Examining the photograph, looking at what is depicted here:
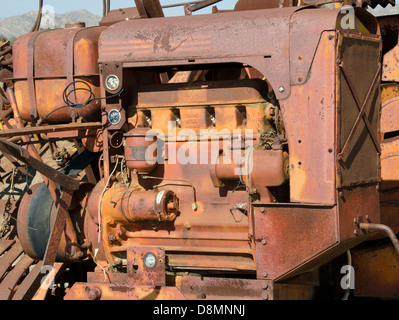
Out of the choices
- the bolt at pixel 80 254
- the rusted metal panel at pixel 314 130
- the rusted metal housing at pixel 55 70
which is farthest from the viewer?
the bolt at pixel 80 254

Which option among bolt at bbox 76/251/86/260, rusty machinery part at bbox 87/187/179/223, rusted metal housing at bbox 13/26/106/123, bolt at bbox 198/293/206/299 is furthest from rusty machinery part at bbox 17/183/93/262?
bolt at bbox 198/293/206/299

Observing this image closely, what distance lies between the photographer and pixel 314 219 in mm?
4875

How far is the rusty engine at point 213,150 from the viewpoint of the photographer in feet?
16.1

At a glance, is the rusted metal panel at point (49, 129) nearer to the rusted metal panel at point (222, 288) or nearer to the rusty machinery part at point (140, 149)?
the rusty machinery part at point (140, 149)

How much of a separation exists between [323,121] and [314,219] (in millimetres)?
770

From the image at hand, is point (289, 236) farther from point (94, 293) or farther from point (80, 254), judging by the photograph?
point (80, 254)

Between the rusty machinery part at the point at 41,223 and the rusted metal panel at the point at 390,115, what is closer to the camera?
the rusty machinery part at the point at 41,223

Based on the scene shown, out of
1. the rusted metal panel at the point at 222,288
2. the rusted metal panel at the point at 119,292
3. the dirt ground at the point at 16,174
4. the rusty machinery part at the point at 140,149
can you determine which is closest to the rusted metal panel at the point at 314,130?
the rusted metal panel at the point at 222,288

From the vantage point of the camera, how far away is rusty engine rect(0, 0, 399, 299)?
4.91 metres

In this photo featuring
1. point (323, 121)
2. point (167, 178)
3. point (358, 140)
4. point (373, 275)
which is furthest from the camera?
point (373, 275)

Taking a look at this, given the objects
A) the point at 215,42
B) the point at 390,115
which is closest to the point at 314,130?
the point at 215,42

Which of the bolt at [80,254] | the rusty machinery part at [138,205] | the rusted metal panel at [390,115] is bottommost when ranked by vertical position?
the bolt at [80,254]

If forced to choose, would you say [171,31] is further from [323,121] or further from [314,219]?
[314,219]

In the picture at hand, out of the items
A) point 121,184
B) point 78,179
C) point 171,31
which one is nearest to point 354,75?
point 171,31
